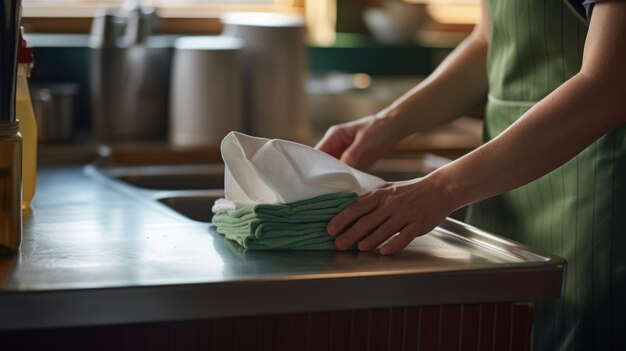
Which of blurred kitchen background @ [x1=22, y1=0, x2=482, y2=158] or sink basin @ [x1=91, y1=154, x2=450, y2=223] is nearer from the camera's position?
sink basin @ [x1=91, y1=154, x2=450, y2=223]

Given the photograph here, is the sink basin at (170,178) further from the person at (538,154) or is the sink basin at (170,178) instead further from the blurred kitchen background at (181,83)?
the person at (538,154)

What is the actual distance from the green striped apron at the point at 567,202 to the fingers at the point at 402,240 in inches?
14.8

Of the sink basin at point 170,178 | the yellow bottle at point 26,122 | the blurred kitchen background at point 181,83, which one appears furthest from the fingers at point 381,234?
the blurred kitchen background at point 181,83

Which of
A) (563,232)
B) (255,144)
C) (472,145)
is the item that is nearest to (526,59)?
(563,232)

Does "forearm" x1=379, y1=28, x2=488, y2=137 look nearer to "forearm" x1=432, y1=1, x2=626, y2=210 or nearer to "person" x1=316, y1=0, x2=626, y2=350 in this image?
"person" x1=316, y1=0, x2=626, y2=350

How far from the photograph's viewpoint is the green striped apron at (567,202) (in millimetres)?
1487

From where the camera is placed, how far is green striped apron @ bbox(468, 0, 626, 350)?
149 cm

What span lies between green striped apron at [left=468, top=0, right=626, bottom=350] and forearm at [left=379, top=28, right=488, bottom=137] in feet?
0.38

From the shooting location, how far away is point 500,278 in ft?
3.91

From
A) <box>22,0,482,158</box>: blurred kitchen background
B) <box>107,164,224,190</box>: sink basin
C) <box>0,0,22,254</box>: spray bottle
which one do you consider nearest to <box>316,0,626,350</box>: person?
<box>0,0,22,254</box>: spray bottle

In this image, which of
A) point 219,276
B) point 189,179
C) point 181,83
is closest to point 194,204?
point 189,179

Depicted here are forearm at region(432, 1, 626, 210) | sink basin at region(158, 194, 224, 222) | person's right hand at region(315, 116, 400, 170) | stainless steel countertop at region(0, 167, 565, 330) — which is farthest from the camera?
sink basin at region(158, 194, 224, 222)

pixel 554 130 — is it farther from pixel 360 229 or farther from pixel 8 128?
pixel 8 128

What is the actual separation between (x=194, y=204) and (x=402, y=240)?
0.62m
